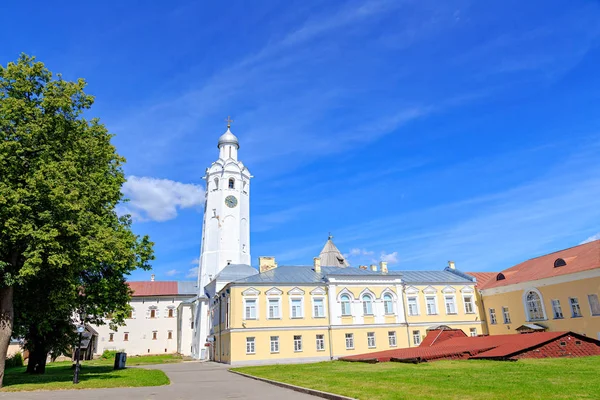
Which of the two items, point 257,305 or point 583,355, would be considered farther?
point 257,305

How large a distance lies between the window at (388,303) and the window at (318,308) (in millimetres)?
6116

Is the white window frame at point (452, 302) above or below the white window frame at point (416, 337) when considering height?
above

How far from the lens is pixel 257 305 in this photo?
35.9 m

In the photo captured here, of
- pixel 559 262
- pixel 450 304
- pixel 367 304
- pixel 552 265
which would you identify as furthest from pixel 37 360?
pixel 552 265

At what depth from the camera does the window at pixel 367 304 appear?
38.8 metres

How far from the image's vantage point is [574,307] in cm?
3300

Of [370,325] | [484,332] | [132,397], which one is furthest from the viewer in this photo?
[484,332]

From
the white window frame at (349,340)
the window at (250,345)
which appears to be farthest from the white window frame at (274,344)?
the white window frame at (349,340)

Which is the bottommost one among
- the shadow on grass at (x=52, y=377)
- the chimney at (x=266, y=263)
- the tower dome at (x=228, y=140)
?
the shadow on grass at (x=52, y=377)

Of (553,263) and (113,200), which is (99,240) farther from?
(553,263)

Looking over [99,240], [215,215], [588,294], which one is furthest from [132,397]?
[215,215]

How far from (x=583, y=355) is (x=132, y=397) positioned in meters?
23.8

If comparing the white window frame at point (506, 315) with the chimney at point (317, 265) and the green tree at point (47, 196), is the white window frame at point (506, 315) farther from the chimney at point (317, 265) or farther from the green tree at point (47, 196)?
the green tree at point (47, 196)

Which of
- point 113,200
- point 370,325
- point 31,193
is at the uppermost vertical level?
point 113,200
